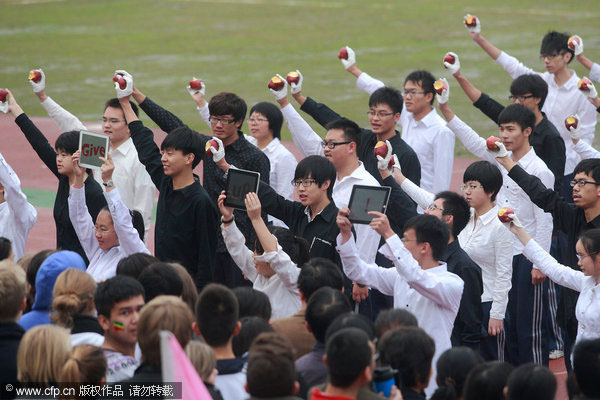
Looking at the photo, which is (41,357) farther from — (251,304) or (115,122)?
(115,122)

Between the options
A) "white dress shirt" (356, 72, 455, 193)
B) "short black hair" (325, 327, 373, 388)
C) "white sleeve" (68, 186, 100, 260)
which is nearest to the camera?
"short black hair" (325, 327, 373, 388)

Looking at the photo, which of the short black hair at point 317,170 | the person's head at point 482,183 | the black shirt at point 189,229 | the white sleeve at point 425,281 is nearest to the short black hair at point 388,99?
the person's head at point 482,183

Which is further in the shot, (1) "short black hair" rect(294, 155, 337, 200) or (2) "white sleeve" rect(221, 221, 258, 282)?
(1) "short black hair" rect(294, 155, 337, 200)

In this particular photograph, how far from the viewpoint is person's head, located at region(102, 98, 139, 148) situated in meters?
7.77

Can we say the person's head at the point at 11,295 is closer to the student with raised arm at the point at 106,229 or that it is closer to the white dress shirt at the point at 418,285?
the student with raised arm at the point at 106,229

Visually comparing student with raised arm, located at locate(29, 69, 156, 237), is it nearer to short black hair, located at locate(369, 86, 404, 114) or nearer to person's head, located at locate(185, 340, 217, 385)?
short black hair, located at locate(369, 86, 404, 114)

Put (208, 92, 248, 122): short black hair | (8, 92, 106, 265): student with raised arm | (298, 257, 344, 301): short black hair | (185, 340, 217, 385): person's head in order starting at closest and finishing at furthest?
1. (185, 340, 217, 385): person's head
2. (298, 257, 344, 301): short black hair
3. (8, 92, 106, 265): student with raised arm
4. (208, 92, 248, 122): short black hair

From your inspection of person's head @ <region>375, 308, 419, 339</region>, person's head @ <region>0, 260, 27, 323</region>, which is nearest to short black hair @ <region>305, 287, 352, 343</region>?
person's head @ <region>375, 308, 419, 339</region>

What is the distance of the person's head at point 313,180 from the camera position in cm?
645

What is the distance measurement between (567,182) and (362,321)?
5.45 metres

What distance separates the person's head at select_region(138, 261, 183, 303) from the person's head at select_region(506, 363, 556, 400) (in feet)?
6.31

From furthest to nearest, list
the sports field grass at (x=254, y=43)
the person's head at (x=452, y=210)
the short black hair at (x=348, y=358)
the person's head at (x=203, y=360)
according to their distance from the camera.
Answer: the sports field grass at (x=254, y=43), the person's head at (x=452, y=210), the person's head at (x=203, y=360), the short black hair at (x=348, y=358)

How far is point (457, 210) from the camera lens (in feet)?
21.3

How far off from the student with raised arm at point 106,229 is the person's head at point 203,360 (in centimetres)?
198
